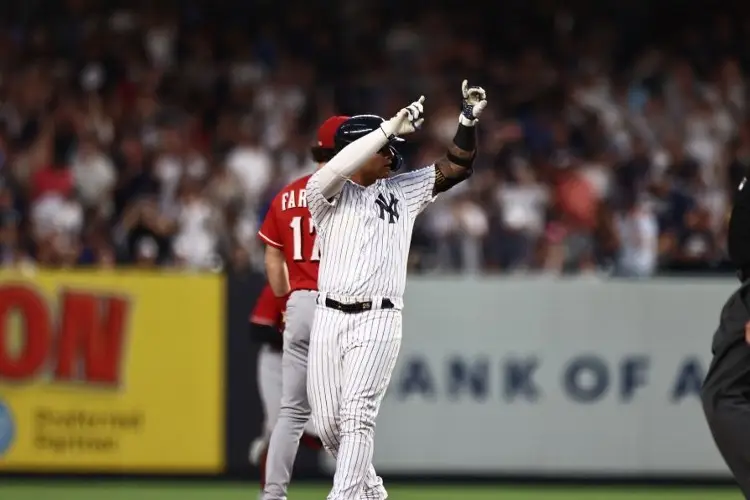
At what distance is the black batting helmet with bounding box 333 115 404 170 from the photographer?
7398 mm

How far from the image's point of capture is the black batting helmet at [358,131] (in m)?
7.40

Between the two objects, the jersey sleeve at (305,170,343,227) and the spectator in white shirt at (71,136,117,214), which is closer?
A: the jersey sleeve at (305,170,343,227)

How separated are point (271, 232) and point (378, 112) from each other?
8.79m

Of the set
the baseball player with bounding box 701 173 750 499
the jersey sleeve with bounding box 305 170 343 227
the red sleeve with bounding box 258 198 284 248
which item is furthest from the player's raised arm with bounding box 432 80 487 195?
the baseball player with bounding box 701 173 750 499

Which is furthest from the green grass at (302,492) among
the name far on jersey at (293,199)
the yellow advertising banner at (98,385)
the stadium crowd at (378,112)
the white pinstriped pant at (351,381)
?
the white pinstriped pant at (351,381)

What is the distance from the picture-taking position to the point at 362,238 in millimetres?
7309

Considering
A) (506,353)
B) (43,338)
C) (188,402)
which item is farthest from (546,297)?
(43,338)

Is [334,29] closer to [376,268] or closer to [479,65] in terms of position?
[479,65]

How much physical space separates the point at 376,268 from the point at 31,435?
564 centimetres

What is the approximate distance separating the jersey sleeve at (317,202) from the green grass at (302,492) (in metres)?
4.09

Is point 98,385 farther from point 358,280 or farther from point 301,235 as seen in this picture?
point 358,280

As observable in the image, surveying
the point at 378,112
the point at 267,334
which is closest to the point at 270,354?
the point at 267,334

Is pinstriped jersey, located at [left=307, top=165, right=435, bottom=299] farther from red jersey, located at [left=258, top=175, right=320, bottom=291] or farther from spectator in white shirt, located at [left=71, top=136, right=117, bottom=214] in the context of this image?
spectator in white shirt, located at [left=71, top=136, right=117, bottom=214]

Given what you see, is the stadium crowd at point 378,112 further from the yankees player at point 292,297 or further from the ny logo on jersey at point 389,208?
the ny logo on jersey at point 389,208
